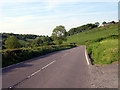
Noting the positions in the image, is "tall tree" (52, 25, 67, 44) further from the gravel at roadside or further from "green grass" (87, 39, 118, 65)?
the gravel at roadside

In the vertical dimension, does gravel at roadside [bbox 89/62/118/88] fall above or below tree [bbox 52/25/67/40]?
below

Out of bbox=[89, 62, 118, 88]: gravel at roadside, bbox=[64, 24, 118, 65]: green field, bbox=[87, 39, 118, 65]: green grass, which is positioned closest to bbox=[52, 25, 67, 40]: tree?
bbox=[64, 24, 118, 65]: green field

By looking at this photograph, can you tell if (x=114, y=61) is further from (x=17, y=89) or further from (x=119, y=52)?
(x=17, y=89)

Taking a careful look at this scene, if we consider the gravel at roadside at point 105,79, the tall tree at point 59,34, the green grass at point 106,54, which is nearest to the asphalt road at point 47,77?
the gravel at roadside at point 105,79

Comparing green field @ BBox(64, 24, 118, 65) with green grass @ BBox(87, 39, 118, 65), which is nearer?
green grass @ BBox(87, 39, 118, 65)

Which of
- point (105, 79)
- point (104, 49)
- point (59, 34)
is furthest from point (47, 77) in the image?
point (59, 34)

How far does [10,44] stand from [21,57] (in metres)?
16.5

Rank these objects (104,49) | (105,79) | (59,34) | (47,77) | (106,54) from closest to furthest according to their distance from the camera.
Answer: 1. (105,79)
2. (47,77)
3. (106,54)
4. (104,49)
5. (59,34)

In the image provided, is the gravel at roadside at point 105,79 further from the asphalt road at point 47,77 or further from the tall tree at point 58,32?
the tall tree at point 58,32

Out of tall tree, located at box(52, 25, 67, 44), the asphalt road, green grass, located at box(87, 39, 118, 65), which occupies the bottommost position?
the asphalt road

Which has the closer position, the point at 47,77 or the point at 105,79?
the point at 105,79

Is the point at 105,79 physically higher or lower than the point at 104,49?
lower

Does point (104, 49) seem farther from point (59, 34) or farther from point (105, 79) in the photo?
point (59, 34)

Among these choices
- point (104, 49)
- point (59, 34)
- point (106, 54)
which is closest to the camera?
point (106, 54)
